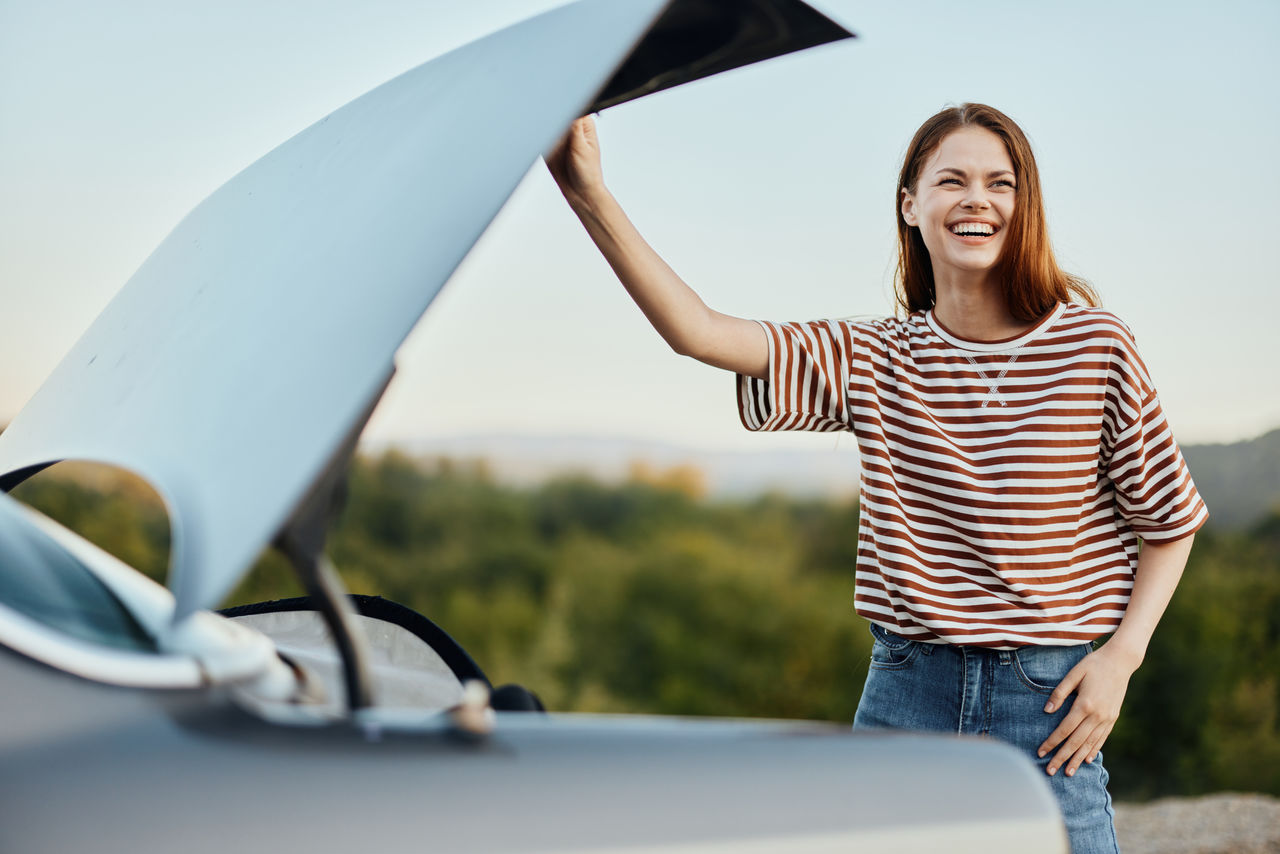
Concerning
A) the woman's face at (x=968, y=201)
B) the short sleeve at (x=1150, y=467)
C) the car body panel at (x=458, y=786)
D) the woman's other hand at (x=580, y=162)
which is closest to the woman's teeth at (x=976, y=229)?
the woman's face at (x=968, y=201)

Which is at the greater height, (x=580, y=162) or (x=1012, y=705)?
(x=580, y=162)

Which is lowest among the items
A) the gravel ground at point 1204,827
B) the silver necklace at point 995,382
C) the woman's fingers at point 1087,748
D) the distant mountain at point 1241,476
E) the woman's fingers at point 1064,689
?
the gravel ground at point 1204,827

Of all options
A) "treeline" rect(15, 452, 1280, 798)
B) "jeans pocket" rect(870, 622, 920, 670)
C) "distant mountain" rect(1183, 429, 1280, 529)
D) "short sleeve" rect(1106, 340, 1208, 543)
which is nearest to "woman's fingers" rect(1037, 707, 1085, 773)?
"jeans pocket" rect(870, 622, 920, 670)

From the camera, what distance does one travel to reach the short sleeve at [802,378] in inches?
72.9

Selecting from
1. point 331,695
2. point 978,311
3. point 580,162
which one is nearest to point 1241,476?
point 978,311

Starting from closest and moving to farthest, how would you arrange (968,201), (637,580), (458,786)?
(458,786) → (968,201) → (637,580)

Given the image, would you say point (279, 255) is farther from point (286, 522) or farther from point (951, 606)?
point (951, 606)

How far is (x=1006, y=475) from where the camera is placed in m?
1.73

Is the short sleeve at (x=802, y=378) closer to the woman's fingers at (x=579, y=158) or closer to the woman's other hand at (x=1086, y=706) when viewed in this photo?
the woman's fingers at (x=579, y=158)

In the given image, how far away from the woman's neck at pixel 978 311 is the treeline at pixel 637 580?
7.69 m

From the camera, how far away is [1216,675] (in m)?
8.23

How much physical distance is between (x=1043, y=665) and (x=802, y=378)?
627 millimetres

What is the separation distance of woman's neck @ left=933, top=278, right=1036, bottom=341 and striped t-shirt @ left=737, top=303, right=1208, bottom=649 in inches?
1.8

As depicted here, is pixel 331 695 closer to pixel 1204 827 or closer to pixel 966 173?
pixel 966 173
